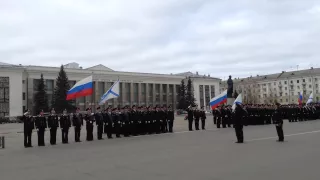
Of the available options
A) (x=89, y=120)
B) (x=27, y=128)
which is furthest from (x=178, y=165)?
(x=27, y=128)

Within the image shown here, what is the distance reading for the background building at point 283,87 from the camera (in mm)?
102688

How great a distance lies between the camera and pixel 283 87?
112562mm

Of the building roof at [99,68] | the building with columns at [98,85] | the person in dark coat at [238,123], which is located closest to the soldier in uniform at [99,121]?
the person in dark coat at [238,123]

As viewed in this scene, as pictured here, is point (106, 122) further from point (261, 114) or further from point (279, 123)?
point (261, 114)

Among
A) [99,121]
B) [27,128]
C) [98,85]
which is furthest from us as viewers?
[98,85]

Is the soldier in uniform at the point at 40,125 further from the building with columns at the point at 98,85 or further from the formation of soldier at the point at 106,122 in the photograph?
the building with columns at the point at 98,85

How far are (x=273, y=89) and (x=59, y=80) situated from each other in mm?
79671

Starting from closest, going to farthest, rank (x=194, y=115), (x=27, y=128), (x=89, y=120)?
(x=27, y=128)
(x=89, y=120)
(x=194, y=115)

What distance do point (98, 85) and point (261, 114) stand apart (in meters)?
62.8

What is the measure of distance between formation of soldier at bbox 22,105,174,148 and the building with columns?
2162 inches

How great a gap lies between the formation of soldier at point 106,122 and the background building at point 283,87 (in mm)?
84376

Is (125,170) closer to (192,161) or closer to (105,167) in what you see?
(105,167)

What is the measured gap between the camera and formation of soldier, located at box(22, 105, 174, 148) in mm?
14750

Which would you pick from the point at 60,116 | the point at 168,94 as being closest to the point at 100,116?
the point at 60,116
